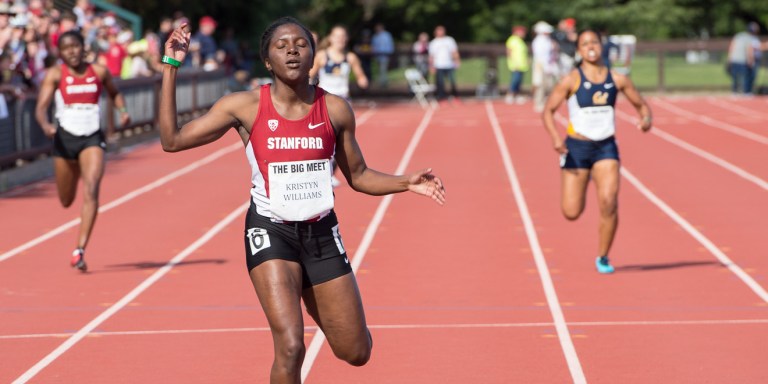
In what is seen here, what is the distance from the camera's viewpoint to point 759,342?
852 centimetres

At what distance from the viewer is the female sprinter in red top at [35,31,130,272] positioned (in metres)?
11.4

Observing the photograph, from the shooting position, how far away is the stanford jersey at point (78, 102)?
11.6m

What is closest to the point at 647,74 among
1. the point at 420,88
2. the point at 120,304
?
the point at 420,88

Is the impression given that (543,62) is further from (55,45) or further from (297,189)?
(297,189)

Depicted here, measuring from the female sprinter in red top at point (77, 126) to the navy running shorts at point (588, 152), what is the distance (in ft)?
12.1

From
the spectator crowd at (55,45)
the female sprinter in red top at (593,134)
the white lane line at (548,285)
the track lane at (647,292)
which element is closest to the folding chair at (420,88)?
the spectator crowd at (55,45)

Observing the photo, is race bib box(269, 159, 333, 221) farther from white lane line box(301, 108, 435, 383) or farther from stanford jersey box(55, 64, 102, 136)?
stanford jersey box(55, 64, 102, 136)

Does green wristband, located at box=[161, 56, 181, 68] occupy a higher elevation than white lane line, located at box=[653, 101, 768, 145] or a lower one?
higher

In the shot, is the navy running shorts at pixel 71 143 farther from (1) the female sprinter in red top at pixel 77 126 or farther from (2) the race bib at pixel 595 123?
(2) the race bib at pixel 595 123

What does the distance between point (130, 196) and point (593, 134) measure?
25.2ft

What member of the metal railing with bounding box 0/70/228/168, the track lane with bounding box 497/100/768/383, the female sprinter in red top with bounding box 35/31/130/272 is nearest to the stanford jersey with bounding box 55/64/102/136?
the female sprinter in red top with bounding box 35/31/130/272

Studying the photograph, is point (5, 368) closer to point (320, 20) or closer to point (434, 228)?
point (434, 228)

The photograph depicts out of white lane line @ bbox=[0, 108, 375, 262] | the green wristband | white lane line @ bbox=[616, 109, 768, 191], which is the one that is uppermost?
the green wristband

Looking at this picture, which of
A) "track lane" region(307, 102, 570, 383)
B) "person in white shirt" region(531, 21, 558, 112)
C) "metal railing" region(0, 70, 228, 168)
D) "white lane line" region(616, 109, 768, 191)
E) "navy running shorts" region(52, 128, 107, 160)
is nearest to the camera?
"track lane" region(307, 102, 570, 383)
